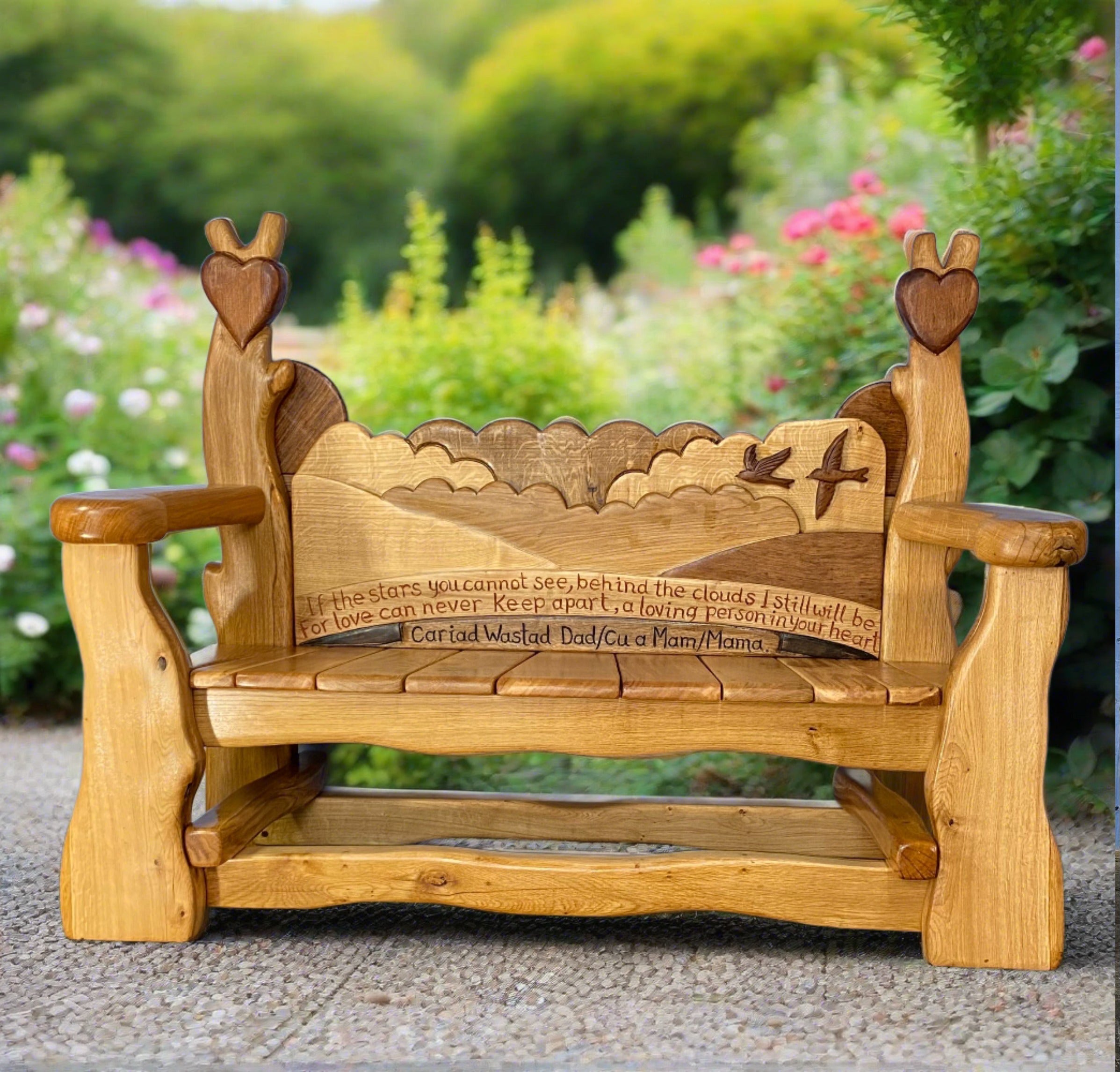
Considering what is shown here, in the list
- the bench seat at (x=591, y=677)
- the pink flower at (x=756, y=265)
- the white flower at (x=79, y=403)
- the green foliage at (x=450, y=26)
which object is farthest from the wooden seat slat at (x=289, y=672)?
the green foliage at (x=450, y=26)

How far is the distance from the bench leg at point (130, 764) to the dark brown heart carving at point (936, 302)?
1.33 m

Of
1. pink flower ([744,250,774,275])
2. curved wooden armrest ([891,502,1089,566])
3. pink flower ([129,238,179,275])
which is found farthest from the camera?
pink flower ([129,238,179,275])

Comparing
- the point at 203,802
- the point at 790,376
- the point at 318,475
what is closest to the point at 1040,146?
the point at 790,376

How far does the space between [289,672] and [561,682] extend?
43 centimetres

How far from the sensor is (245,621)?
2.30 meters

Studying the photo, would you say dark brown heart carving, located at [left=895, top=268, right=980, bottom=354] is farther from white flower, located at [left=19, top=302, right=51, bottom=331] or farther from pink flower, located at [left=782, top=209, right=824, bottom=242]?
white flower, located at [left=19, top=302, right=51, bottom=331]

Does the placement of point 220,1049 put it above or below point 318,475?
below

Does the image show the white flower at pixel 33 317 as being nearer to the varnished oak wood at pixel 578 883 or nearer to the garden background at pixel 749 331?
the garden background at pixel 749 331

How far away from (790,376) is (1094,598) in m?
0.91

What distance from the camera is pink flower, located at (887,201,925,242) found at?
347cm

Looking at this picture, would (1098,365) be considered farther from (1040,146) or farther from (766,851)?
(766,851)

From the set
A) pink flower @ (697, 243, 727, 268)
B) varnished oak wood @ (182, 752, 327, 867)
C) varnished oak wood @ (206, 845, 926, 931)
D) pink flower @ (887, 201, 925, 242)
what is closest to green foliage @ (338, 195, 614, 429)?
pink flower @ (697, 243, 727, 268)

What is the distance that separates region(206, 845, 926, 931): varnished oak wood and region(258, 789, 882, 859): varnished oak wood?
237 millimetres

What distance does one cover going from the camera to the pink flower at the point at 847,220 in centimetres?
354
